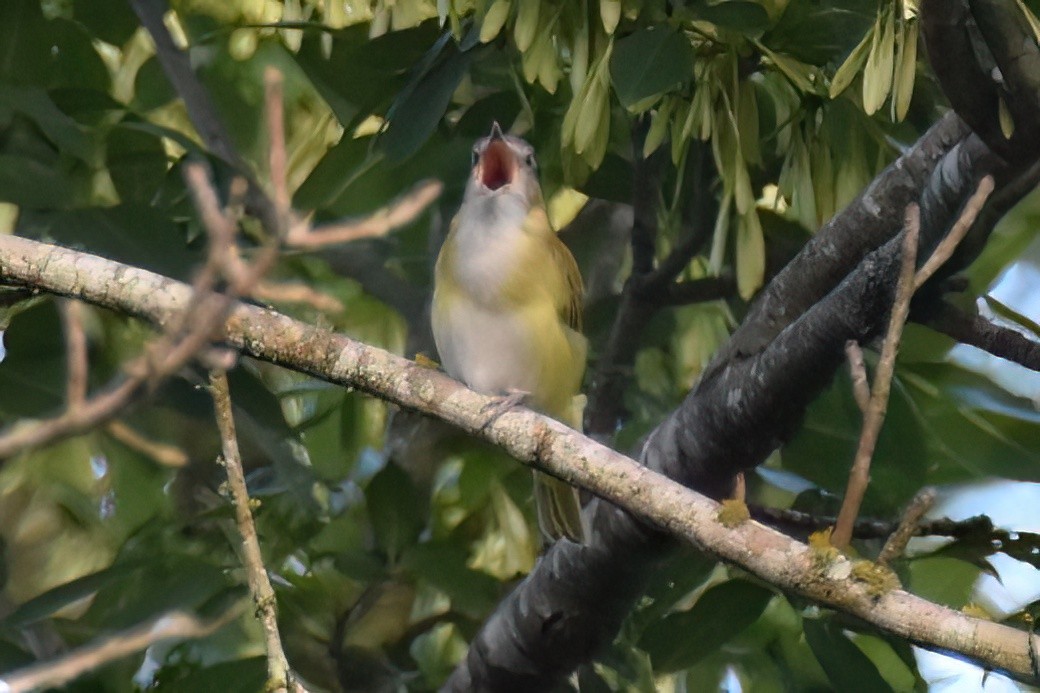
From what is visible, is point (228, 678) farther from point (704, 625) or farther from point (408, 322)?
point (408, 322)

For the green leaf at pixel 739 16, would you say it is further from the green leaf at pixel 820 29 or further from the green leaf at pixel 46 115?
the green leaf at pixel 46 115

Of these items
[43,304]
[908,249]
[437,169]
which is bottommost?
[908,249]

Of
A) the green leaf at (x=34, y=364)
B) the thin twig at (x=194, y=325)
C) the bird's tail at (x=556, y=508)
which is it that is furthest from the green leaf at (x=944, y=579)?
the thin twig at (x=194, y=325)

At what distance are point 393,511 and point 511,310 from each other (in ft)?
1.61

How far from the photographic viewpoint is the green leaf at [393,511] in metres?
2.85

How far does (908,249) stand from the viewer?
4.97ft

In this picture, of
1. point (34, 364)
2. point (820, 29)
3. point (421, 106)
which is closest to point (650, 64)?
point (820, 29)

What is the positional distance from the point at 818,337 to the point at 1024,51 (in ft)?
1.91

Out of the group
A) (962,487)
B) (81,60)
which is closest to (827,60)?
(962,487)

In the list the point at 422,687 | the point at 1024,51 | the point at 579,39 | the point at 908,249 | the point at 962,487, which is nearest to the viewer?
the point at 908,249

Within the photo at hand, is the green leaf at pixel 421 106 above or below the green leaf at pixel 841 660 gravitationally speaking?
above

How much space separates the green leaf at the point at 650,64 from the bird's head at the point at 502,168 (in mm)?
783

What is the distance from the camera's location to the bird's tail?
2.81 metres

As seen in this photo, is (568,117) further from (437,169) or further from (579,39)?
(437,169)
